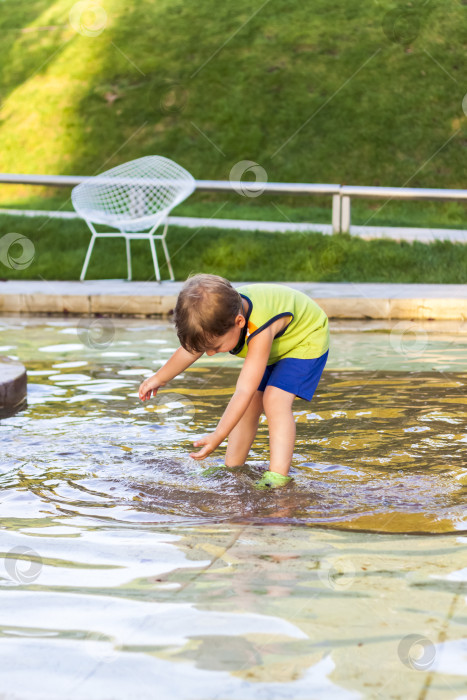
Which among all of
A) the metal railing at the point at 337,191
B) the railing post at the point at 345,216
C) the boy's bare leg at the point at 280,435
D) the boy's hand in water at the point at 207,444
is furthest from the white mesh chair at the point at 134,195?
the boy's hand in water at the point at 207,444

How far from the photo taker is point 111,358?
20.9 ft

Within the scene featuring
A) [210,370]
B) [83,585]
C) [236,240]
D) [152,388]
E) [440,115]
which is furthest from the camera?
[440,115]

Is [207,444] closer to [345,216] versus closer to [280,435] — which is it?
[280,435]

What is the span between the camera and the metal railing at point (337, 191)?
9.56m

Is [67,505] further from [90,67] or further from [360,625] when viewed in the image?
[90,67]

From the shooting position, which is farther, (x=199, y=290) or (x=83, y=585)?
(x=199, y=290)

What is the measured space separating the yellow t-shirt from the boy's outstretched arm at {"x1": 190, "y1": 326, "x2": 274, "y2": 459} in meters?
0.10

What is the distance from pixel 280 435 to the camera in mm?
3400

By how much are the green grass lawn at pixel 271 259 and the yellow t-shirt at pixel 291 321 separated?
5.53 meters

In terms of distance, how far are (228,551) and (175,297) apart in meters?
5.38

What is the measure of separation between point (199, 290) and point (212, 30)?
18.4m

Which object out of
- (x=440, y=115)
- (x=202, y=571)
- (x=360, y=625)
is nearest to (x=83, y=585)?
(x=202, y=571)

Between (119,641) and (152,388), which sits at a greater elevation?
(152,388)

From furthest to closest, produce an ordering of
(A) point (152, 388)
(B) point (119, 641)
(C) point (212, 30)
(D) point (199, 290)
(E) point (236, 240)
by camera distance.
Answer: (C) point (212, 30) < (E) point (236, 240) < (A) point (152, 388) < (D) point (199, 290) < (B) point (119, 641)
